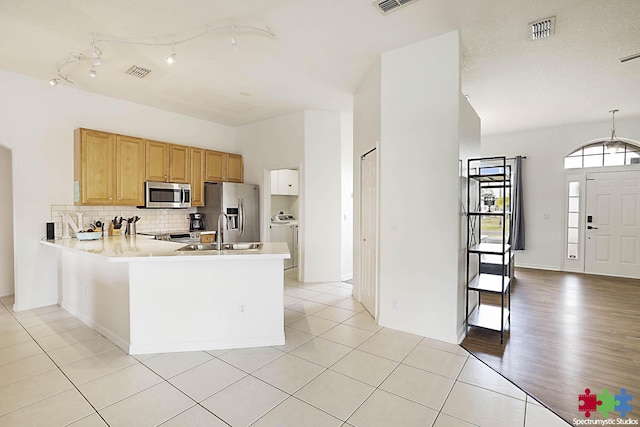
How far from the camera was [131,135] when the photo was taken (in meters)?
5.04

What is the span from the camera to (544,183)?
6.69 meters

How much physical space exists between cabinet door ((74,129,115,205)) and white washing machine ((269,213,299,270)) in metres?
2.76

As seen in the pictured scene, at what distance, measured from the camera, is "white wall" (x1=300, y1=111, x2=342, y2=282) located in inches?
213

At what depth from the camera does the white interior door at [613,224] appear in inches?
233

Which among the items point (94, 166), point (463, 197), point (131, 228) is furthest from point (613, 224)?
point (94, 166)

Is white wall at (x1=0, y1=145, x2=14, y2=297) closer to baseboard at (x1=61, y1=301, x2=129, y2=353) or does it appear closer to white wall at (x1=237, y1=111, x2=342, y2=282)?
baseboard at (x1=61, y1=301, x2=129, y2=353)

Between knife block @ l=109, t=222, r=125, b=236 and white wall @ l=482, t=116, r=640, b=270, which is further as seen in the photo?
white wall @ l=482, t=116, r=640, b=270

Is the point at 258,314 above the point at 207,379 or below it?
above

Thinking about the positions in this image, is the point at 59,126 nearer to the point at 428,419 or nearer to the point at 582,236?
the point at 428,419

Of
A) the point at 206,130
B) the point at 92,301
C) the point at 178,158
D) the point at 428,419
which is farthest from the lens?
the point at 206,130

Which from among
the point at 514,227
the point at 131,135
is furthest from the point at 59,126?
the point at 514,227

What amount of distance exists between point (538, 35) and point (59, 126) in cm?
588

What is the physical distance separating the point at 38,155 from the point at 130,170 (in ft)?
3.46

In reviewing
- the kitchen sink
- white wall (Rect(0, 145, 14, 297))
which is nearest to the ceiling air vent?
the kitchen sink
